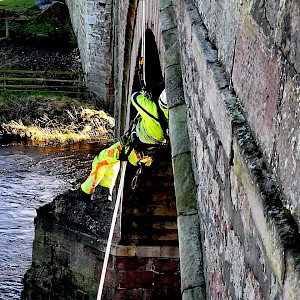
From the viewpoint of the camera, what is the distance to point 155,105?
5.70 m

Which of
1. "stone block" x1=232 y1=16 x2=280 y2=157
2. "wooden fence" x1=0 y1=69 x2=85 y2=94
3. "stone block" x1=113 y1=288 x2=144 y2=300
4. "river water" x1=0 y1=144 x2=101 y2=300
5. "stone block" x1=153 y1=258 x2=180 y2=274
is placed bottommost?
"stone block" x1=232 y1=16 x2=280 y2=157

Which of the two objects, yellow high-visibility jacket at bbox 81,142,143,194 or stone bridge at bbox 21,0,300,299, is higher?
yellow high-visibility jacket at bbox 81,142,143,194

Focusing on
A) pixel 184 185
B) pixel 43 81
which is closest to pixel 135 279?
pixel 184 185

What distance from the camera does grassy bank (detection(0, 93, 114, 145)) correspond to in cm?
1720

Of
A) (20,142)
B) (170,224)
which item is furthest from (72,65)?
(170,224)

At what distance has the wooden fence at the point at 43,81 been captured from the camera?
19.0 meters

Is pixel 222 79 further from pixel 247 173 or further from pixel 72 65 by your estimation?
pixel 72 65

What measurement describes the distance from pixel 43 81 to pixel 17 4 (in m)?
9.20

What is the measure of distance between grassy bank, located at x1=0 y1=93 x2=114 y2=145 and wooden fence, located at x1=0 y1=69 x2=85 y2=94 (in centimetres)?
65

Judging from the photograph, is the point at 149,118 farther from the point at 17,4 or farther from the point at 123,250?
the point at 17,4

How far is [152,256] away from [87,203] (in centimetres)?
123

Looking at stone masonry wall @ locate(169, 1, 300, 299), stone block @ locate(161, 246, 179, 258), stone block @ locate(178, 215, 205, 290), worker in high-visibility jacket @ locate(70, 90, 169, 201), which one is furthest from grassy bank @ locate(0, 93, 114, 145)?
stone block @ locate(178, 215, 205, 290)

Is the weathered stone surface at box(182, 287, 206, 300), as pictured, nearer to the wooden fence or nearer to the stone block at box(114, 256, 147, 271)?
the stone block at box(114, 256, 147, 271)

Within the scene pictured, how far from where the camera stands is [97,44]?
57.6 feet
